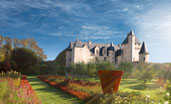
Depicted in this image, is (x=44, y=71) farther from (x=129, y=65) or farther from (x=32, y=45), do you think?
(x=129, y=65)

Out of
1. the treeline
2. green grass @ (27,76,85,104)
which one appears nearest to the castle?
the treeline

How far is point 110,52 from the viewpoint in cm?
3912

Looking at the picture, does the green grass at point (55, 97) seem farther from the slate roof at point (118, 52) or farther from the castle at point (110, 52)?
the slate roof at point (118, 52)

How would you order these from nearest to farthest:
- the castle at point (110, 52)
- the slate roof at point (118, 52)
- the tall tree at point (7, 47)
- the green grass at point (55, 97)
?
the green grass at point (55, 97), the castle at point (110, 52), the tall tree at point (7, 47), the slate roof at point (118, 52)

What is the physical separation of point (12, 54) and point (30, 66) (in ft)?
17.9

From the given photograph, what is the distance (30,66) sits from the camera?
3319cm

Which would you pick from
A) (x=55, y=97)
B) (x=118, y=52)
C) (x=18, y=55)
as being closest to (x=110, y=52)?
(x=118, y=52)

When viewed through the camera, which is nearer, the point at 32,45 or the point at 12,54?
the point at 12,54

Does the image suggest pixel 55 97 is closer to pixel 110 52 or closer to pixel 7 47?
pixel 7 47

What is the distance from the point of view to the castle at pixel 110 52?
3225cm

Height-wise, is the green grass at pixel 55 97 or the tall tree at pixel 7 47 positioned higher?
the tall tree at pixel 7 47

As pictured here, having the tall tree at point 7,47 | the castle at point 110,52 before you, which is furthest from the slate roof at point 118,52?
the tall tree at point 7,47

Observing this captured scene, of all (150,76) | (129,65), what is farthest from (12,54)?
(150,76)

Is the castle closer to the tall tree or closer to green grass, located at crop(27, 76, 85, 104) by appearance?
the tall tree
